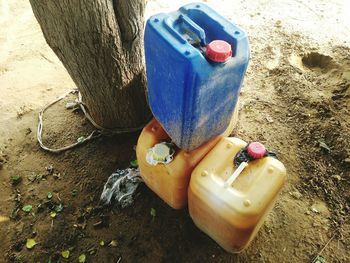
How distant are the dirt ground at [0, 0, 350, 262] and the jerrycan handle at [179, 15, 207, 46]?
3.59 ft

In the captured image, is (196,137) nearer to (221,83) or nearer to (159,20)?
(221,83)

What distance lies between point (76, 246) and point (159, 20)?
137cm

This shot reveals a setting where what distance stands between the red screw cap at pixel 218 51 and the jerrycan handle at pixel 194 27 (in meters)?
0.09

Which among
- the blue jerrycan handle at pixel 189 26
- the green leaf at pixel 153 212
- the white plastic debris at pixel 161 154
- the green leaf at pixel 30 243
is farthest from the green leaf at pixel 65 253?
the blue jerrycan handle at pixel 189 26

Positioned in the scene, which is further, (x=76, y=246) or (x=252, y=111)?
(x=252, y=111)

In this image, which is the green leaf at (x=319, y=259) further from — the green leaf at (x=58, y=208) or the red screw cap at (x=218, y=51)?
the green leaf at (x=58, y=208)

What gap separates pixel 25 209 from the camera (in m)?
1.96

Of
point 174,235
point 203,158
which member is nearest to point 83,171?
point 174,235

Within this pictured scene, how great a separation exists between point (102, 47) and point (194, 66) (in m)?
0.68

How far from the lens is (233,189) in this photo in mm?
1396

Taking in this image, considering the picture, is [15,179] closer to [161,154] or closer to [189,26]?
[161,154]

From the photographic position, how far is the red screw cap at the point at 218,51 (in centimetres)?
115

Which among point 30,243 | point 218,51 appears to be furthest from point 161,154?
point 30,243

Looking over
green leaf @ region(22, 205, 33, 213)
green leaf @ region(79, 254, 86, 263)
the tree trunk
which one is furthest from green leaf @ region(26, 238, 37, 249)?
the tree trunk
